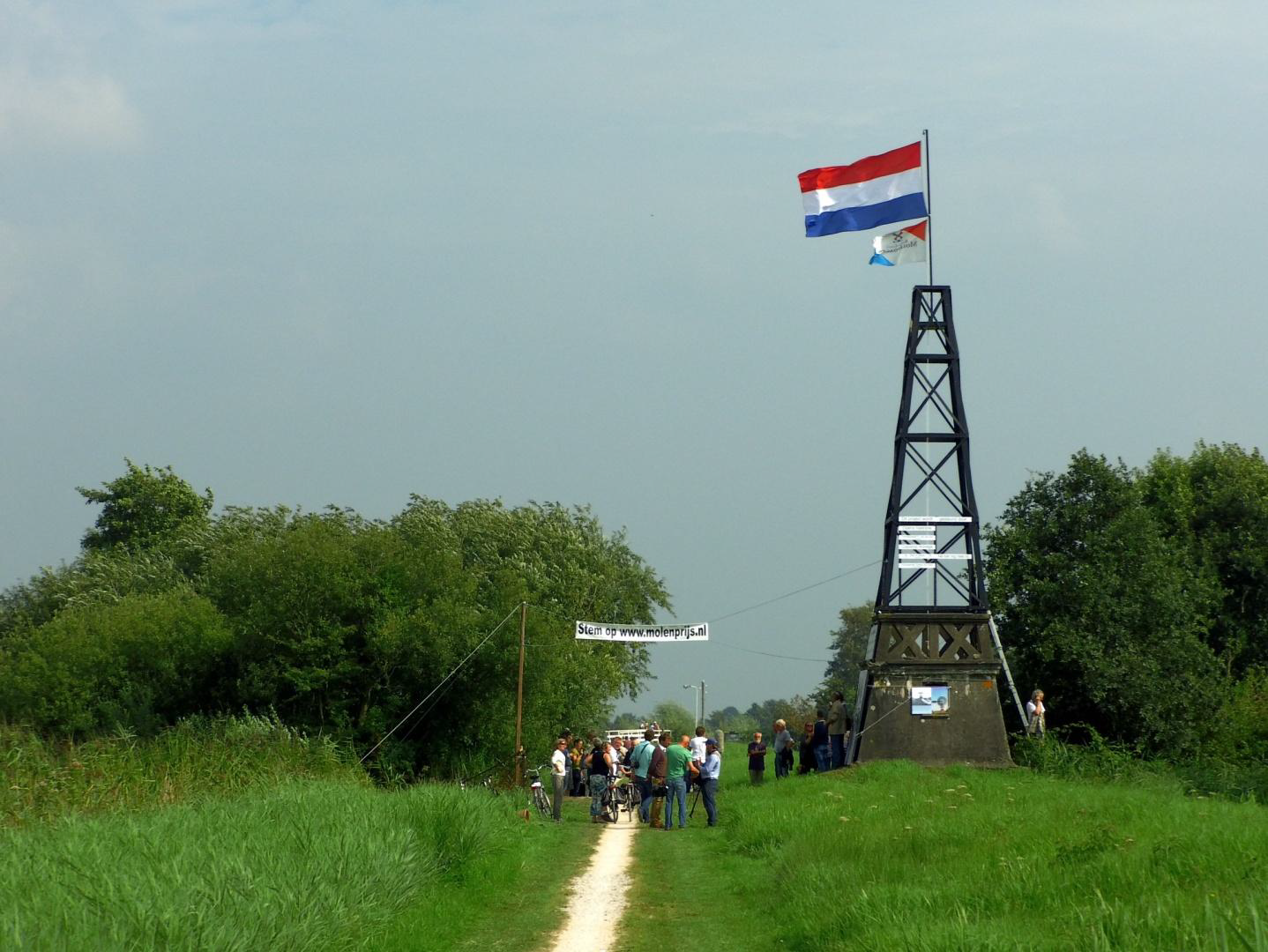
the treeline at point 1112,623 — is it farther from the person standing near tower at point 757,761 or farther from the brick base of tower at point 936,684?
the person standing near tower at point 757,761

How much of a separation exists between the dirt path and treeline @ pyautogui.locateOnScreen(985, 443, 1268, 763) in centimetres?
1725

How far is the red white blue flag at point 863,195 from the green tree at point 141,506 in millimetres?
51019

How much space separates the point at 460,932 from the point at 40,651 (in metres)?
37.3

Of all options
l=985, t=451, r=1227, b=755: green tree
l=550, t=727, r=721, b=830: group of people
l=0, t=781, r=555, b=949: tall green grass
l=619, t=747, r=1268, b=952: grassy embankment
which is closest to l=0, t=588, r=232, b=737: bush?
l=550, t=727, r=721, b=830: group of people

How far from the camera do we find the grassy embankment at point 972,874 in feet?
29.7

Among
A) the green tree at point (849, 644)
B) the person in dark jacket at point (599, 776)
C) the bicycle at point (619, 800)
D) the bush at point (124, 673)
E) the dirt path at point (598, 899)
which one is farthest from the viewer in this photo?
the green tree at point (849, 644)

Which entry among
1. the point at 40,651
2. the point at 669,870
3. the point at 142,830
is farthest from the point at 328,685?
the point at 142,830

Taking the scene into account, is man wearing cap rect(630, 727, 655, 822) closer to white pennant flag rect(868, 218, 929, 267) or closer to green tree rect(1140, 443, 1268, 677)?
white pennant flag rect(868, 218, 929, 267)

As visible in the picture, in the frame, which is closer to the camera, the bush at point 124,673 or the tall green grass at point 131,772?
the tall green grass at point 131,772

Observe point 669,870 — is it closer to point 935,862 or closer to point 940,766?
point 935,862

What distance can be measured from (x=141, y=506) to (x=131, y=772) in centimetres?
5850

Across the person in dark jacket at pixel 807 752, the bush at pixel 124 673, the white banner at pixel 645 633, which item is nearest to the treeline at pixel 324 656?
the bush at pixel 124 673

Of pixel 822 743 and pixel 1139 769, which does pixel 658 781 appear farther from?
pixel 1139 769

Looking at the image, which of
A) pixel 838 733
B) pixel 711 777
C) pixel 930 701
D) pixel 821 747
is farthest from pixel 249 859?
pixel 821 747
